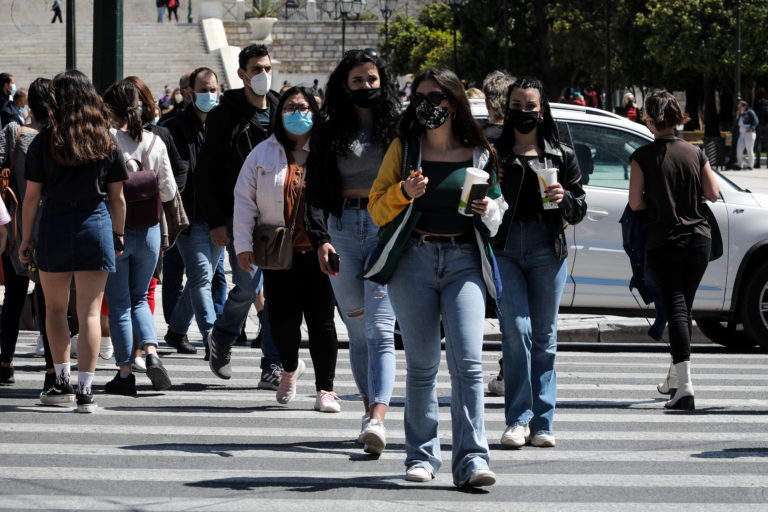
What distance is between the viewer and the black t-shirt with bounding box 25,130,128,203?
7418 mm

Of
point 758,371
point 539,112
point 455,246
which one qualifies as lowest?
point 758,371

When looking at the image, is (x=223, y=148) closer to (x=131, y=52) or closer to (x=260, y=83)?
(x=260, y=83)

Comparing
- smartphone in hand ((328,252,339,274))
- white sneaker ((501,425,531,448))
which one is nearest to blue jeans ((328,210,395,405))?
smartphone in hand ((328,252,339,274))

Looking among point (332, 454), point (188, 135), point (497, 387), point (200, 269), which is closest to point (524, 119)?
point (332, 454)

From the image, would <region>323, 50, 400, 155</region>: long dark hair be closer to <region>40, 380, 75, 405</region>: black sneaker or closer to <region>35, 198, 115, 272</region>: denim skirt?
<region>35, 198, 115, 272</region>: denim skirt

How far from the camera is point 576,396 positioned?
8516 mm

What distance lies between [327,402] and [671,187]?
88.4 inches

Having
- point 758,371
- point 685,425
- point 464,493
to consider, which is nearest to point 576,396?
point 685,425

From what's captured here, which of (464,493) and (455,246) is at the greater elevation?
(455,246)

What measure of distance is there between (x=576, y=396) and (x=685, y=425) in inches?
42.3

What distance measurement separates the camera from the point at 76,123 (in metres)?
7.37

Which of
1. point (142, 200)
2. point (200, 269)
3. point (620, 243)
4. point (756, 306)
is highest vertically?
point (142, 200)

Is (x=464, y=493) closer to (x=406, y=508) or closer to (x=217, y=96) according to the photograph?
(x=406, y=508)

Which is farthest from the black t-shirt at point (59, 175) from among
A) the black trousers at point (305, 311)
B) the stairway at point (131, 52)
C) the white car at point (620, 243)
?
the stairway at point (131, 52)
